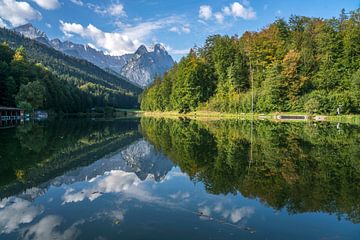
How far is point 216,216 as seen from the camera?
9023 mm

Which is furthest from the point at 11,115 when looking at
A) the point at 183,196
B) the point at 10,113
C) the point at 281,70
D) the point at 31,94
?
the point at 183,196

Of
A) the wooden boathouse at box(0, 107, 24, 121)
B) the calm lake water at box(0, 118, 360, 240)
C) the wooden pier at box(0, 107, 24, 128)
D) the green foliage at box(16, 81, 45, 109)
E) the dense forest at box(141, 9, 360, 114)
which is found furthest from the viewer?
the green foliage at box(16, 81, 45, 109)

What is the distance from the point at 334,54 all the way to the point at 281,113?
60.0 feet

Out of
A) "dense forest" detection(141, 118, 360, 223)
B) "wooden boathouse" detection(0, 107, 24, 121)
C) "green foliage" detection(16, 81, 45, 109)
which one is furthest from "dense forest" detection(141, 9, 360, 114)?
"dense forest" detection(141, 118, 360, 223)

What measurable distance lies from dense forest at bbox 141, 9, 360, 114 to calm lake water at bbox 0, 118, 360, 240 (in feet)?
176

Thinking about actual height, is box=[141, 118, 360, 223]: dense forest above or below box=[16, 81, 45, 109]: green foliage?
below

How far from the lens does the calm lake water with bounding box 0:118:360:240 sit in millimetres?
7982

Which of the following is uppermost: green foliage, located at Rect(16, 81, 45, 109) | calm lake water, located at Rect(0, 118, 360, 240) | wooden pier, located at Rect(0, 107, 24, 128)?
green foliage, located at Rect(16, 81, 45, 109)

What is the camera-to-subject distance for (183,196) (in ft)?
37.0

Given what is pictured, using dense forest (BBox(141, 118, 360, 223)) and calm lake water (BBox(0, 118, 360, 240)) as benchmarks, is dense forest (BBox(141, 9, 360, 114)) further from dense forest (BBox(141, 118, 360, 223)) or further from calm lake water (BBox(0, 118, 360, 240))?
calm lake water (BBox(0, 118, 360, 240))

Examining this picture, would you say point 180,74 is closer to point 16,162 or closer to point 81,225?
point 16,162

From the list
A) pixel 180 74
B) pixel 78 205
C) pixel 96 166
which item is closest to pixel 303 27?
pixel 180 74

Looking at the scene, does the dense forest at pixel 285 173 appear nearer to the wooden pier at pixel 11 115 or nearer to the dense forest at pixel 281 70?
the dense forest at pixel 281 70

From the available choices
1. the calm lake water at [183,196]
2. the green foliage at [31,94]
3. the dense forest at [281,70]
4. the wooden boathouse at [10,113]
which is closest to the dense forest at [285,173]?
the calm lake water at [183,196]
